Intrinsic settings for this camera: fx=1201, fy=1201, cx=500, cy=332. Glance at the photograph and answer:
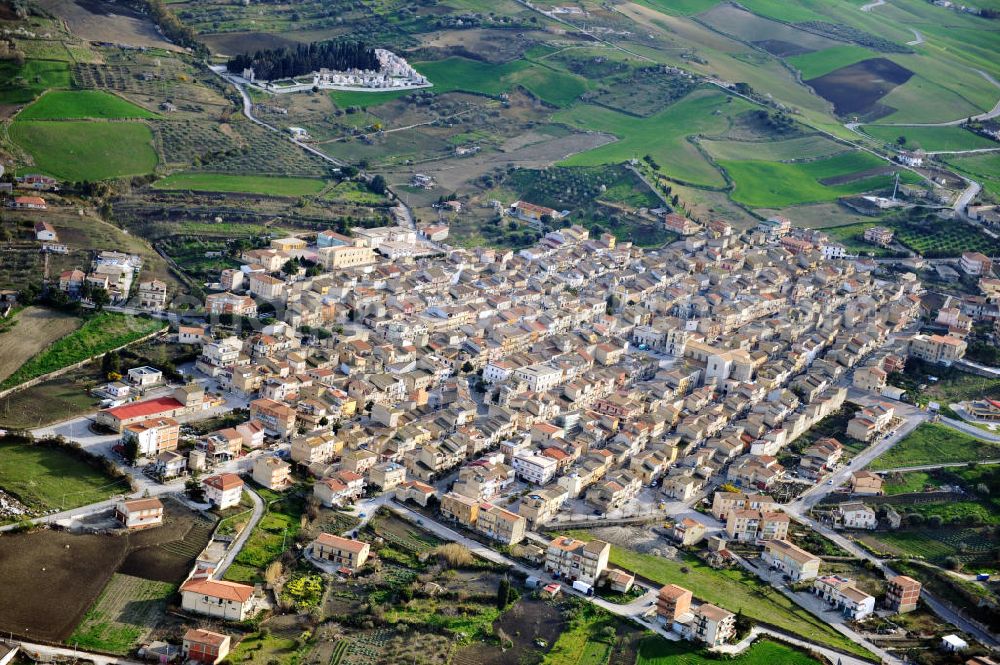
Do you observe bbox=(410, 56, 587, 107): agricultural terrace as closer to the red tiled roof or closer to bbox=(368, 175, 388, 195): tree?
bbox=(368, 175, 388, 195): tree

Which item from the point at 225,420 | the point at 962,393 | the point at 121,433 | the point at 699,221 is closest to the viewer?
the point at 121,433

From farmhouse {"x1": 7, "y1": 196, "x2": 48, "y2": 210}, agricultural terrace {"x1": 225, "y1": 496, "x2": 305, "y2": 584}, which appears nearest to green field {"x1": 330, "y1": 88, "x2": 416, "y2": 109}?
farmhouse {"x1": 7, "y1": 196, "x2": 48, "y2": 210}

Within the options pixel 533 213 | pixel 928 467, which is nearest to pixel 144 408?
pixel 928 467

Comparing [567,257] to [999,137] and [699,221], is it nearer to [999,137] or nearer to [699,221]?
[699,221]

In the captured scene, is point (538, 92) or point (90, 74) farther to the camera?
point (538, 92)

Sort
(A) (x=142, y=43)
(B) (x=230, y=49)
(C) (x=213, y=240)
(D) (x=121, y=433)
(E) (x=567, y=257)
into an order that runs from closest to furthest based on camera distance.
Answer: (D) (x=121, y=433), (C) (x=213, y=240), (E) (x=567, y=257), (A) (x=142, y=43), (B) (x=230, y=49)

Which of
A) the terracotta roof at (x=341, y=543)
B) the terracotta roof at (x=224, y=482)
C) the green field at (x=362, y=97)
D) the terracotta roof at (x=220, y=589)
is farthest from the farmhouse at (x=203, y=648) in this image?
the green field at (x=362, y=97)

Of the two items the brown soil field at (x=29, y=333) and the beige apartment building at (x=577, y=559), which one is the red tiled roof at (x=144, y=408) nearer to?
the brown soil field at (x=29, y=333)

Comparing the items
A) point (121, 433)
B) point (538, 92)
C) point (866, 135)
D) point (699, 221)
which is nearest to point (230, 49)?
point (538, 92)
